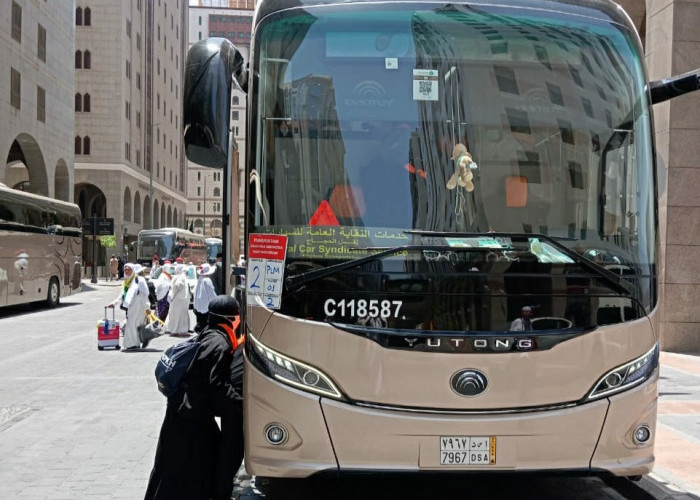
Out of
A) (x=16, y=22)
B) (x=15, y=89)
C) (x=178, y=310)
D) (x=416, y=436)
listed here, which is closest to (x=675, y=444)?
(x=416, y=436)

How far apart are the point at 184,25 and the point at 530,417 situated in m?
97.8

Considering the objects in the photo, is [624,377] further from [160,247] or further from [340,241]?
[160,247]

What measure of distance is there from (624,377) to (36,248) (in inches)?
891

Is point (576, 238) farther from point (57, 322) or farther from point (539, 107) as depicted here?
point (57, 322)

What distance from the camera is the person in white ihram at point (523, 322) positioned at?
4359 mm

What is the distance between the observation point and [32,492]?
557cm

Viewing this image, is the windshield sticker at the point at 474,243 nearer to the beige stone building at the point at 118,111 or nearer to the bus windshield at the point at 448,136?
the bus windshield at the point at 448,136

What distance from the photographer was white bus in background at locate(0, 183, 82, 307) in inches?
846

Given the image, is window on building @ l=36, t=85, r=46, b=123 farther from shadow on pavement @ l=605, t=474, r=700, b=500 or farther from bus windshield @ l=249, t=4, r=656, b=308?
shadow on pavement @ l=605, t=474, r=700, b=500

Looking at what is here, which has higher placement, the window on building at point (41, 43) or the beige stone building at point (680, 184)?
the window on building at point (41, 43)

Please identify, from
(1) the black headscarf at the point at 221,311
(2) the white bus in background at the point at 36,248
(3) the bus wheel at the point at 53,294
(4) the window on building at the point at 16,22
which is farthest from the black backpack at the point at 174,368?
→ (4) the window on building at the point at 16,22

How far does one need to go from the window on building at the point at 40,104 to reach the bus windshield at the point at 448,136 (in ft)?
134

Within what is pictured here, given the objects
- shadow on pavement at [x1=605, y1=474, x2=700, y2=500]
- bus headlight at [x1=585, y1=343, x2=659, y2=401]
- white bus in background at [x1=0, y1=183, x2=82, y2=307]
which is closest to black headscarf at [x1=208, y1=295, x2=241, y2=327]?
bus headlight at [x1=585, y1=343, x2=659, y2=401]

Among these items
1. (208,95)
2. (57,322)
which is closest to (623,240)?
(208,95)
